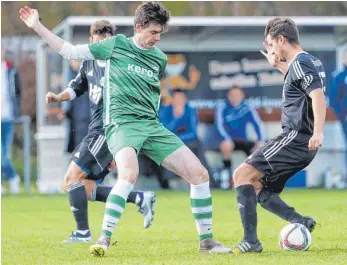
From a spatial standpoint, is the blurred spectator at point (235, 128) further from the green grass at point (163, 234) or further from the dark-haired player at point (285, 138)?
the dark-haired player at point (285, 138)

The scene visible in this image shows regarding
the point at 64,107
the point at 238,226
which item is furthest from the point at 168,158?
the point at 64,107

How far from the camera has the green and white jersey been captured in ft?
27.8

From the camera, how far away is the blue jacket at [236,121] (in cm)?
1947

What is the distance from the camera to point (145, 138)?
8.41 m

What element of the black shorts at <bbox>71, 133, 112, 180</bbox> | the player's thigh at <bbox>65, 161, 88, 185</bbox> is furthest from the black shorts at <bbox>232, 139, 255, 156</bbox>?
the player's thigh at <bbox>65, 161, 88, 185</bbox>

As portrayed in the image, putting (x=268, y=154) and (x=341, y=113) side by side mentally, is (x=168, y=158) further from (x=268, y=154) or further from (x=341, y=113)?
(x=341, y=113)

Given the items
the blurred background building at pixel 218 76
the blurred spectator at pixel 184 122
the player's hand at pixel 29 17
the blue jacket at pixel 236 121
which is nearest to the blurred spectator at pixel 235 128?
the blue jacket at pixel 236 121

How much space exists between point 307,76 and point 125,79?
1470 millimetres

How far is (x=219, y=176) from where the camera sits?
19.6 m

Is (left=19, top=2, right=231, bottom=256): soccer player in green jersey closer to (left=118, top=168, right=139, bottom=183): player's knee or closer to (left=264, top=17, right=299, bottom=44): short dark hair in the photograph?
(left=118, top=168, right=139, bottom=183): player's knee

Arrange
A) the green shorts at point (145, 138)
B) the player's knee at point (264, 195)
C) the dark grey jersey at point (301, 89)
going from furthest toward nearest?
the player's knee at point (264, 195) < the green shorts at point (145, 138) < the dark grey jersey at point (301, 89)

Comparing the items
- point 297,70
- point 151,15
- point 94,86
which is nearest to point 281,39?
point 297,70

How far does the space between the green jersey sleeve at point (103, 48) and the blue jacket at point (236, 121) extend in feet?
36.4

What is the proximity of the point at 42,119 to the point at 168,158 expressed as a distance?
39.8 feet
